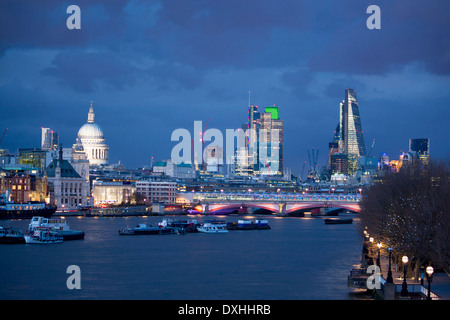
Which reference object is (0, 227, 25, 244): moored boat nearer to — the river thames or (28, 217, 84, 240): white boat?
the river thames

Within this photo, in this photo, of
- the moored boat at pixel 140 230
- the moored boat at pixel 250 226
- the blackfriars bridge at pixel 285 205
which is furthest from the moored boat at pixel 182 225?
the blackfriars bridge at pixel 285 205

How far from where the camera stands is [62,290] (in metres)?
26.6

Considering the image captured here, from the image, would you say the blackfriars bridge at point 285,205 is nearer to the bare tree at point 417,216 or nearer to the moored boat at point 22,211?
the moored boat at point 22,211

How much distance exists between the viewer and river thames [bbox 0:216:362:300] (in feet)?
85.9

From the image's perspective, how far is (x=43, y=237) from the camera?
44.7m

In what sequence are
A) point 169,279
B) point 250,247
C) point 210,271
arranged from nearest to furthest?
point 169,279
point 210,271
point 250,247

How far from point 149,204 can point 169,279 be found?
220 ft

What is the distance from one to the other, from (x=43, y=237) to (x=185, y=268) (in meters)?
14.6

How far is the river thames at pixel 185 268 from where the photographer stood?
26.2 metres

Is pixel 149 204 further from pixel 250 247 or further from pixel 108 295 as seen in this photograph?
pixel 108 295

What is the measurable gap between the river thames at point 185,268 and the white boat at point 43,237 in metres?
1.21

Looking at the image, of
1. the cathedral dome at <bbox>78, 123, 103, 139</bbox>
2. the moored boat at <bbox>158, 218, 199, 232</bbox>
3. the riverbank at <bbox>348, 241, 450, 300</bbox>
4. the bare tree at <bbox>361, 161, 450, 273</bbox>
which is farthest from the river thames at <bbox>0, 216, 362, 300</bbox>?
the cathedral dome at <bbox>78, 123, 103, 139</bbox>
